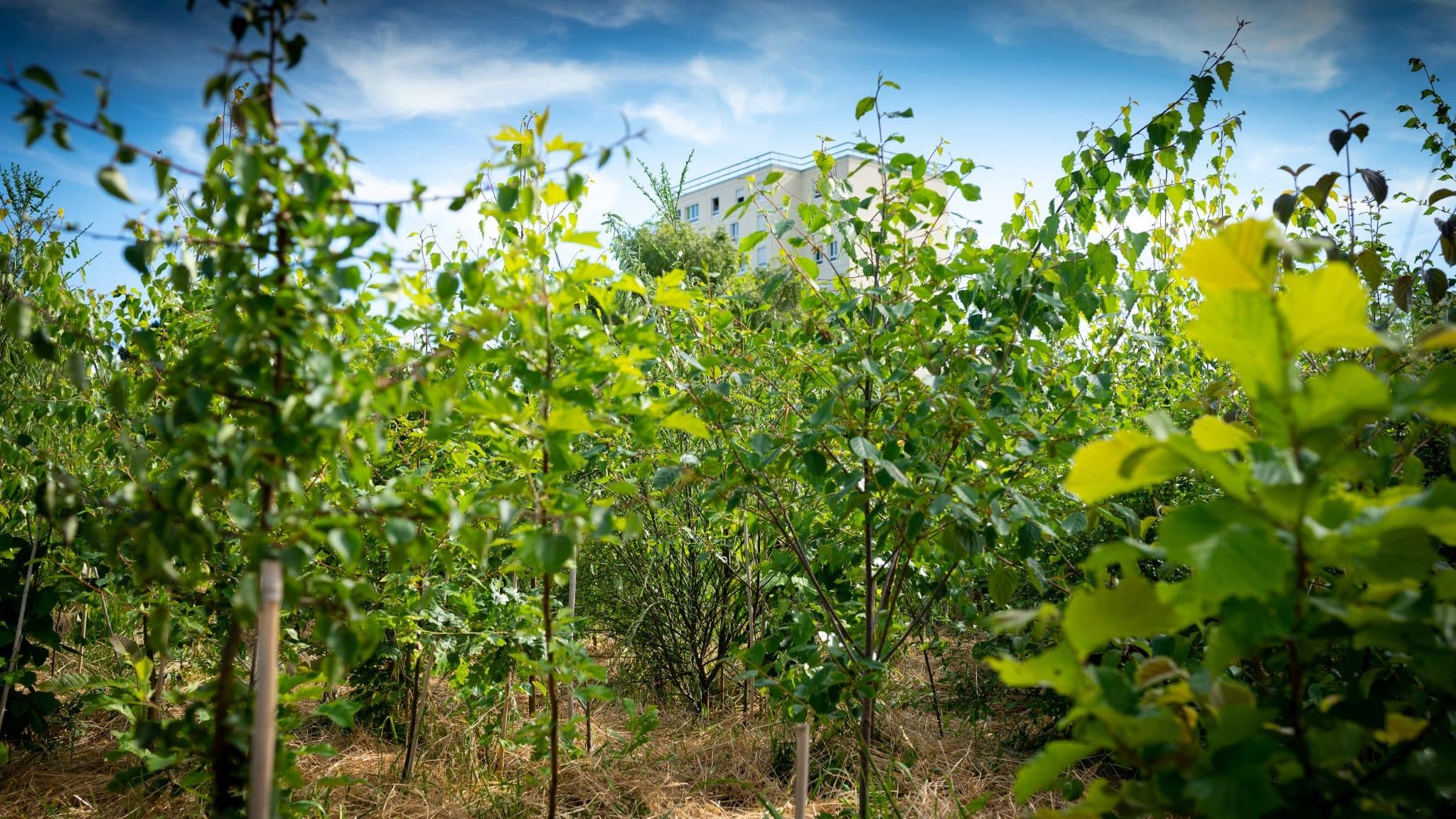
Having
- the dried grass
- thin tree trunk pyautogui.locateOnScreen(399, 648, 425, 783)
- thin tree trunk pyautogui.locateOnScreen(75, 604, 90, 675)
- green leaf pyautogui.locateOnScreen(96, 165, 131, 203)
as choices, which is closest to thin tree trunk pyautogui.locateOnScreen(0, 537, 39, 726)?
the dried grass

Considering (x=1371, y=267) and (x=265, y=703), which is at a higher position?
(x=1371, y=267)

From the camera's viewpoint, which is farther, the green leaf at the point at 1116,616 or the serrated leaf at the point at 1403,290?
the serrated leaf at the point at 1403,290

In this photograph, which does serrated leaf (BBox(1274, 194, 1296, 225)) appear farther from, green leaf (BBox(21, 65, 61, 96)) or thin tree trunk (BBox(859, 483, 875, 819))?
green leaf (BBox(21, 65, 61, 96))

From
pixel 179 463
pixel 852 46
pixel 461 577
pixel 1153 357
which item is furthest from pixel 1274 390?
pixel 1153 357

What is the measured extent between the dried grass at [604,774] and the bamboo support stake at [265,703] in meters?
1.13

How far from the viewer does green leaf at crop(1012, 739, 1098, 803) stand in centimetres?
76

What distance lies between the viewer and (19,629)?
2424 millimetres

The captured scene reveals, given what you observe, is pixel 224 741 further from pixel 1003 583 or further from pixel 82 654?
pixel 82 654

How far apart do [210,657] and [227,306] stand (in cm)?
252

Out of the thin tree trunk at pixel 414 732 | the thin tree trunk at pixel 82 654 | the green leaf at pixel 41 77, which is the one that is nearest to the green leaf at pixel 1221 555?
the green leaf at pixel 41 77

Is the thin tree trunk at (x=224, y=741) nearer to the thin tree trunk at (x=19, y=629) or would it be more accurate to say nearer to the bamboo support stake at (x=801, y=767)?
the bamboo support stake at (x=801, y=767)

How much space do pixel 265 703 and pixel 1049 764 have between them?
0.94 meters

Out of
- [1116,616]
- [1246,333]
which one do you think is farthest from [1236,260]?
[1116,616]

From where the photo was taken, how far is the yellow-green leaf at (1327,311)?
69cm
